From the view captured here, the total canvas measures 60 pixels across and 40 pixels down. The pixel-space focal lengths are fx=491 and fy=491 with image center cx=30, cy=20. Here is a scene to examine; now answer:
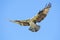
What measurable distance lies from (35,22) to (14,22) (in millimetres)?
863

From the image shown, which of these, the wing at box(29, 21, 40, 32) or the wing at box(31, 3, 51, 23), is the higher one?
the wing at box(31, 3, 51, 23)

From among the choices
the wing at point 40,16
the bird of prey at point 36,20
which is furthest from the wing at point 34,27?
the wing at point 40,16

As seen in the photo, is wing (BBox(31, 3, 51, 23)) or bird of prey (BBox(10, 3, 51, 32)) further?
bird of prey (BBox(10, 3, 51, 32))

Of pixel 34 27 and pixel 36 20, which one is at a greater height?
pixel 36 20

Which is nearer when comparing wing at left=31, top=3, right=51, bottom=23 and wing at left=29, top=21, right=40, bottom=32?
wing at left=31, top=3, right=51, bottom=23

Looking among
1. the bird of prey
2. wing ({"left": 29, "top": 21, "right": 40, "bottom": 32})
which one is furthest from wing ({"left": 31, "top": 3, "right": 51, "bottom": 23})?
wing ({"left": 29, "top": 21, "right": 40, "bottom": 32})

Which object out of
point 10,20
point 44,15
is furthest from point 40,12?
point 10,20

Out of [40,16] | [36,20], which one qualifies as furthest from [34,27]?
[40,16]

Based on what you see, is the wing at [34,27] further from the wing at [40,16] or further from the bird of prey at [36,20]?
the wing at [40,16]

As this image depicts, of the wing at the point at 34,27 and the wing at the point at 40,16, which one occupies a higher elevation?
the wing at the point at 40,16

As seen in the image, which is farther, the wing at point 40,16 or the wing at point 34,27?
the wing at point 34,27

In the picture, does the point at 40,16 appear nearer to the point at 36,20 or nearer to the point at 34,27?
the point at 36,20

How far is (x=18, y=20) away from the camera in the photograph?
55.9ft

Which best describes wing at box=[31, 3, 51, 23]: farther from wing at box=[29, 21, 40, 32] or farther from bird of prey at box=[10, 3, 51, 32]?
wing at box=[29, 21, 40, 32]
